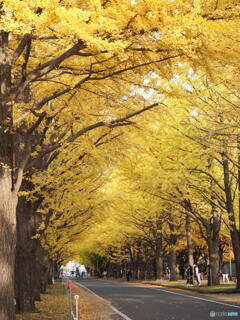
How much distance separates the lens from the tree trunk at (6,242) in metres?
8.52

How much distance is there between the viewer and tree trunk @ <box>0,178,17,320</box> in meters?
8.52

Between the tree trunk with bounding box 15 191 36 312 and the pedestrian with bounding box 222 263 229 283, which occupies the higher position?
the tree trunk with bounding box 15 191 36 312


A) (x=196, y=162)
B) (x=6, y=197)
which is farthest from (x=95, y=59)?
(x=196, y=162)

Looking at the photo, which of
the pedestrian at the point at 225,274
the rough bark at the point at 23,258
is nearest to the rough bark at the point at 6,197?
the rough bark at the point at 23,258

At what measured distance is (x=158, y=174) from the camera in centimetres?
2189

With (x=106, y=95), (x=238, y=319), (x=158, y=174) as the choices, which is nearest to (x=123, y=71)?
(x=106, y=95)

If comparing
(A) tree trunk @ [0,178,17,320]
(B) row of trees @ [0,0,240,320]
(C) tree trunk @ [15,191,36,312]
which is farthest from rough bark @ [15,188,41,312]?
(A) tree trunk @ [0,178,17,320]

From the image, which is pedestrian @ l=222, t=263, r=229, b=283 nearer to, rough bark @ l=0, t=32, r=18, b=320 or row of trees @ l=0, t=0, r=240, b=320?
row of trees @ l=0, t=0, r=240, b=320

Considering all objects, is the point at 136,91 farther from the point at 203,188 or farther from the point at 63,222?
the point at 63,222

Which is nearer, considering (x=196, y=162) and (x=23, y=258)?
(x=23, y=258)

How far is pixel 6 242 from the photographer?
342 inches

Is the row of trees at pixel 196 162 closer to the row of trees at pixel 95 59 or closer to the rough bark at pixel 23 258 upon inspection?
the row of trees at pixel 95 59

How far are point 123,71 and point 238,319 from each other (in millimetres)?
6463

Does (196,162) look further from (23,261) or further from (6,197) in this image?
(6,197)
